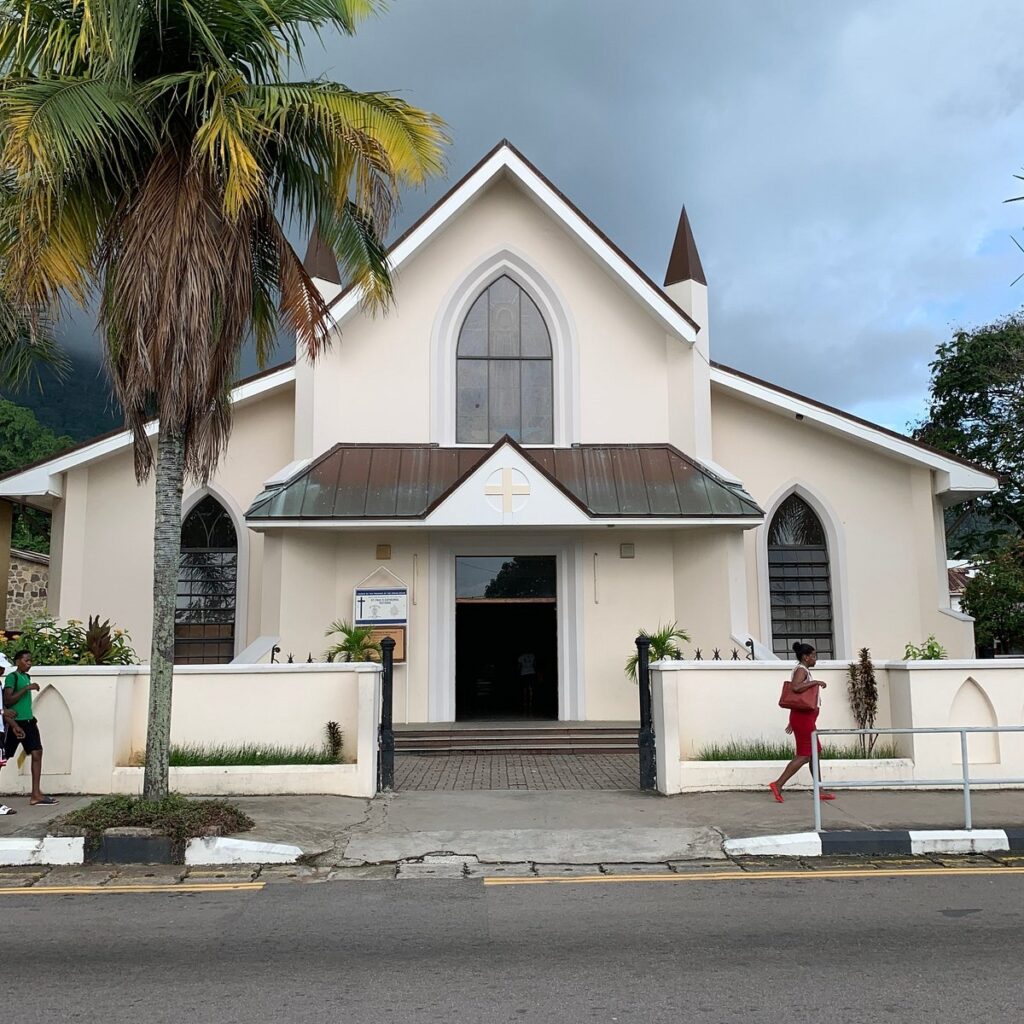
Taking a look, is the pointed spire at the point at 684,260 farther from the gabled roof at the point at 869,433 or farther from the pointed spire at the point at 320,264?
the pointed spire at the point at 320,264

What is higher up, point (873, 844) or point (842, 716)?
point (842, 716)

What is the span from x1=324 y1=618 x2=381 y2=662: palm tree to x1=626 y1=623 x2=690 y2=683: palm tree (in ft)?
13.0

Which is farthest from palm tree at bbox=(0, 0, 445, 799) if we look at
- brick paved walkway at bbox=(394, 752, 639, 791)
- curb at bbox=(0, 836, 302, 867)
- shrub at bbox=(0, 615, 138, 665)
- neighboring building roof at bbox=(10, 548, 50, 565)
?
neighboring building roof at bbox=(10, 548, 50, 565)

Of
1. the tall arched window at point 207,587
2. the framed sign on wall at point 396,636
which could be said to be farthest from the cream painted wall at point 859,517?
the tall arched window at point 207,587

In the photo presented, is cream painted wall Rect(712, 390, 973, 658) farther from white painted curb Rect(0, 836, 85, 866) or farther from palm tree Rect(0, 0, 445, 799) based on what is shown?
white painted curb Rect(0, 836, 85, 866)

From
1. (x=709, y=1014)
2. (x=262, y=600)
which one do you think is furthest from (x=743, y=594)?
(x=709, y=1014)

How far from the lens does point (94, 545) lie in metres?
16.7

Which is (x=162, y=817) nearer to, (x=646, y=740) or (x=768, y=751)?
(x=646, y=740)

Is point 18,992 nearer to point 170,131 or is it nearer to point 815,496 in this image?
point 170,131

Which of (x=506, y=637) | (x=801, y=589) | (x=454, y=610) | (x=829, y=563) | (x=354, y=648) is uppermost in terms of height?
(x=829, y=563)

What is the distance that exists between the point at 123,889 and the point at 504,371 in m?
11.5

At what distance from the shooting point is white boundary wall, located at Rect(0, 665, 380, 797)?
10.6 m

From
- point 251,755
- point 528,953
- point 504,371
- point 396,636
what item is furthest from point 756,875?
point 504,371

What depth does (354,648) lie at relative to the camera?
14.8 metres
